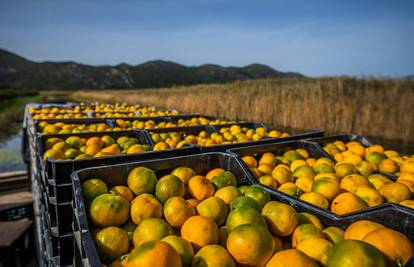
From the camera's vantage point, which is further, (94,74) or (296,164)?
(94,74)

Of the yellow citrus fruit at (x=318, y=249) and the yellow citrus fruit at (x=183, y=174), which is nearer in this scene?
the yellow citrus fruit at (x=318, y=249)

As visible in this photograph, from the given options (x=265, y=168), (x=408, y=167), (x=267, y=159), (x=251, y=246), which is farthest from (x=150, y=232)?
(x=408, y=167)

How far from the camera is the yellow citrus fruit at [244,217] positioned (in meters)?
1.42

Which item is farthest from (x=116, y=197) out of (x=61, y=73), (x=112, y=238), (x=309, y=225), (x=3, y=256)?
(x=61, y=73)

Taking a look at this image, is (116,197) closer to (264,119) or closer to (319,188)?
(319,188)

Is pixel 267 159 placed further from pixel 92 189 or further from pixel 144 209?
pixel 92 189

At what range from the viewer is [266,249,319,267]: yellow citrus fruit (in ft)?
3.65

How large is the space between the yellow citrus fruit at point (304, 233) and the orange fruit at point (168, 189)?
773 mm

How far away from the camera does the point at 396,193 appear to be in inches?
76.7

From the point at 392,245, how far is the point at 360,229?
0.18 meters

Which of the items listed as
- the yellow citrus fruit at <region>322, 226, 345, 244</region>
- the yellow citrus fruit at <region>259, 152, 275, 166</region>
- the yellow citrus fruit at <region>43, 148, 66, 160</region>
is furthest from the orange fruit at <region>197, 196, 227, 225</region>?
the yellow citrus fruit at <region>43, 148, 66, 160</region>

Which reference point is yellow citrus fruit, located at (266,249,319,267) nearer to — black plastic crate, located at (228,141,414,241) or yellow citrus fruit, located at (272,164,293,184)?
black plastic crate, located at (228,141,414,241)

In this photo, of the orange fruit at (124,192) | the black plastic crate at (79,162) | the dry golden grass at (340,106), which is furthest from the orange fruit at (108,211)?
the dry golden grass at (340,106)

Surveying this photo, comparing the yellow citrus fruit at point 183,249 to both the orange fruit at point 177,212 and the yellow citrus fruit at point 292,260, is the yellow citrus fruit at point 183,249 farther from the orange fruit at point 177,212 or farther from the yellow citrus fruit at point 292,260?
the yellow citrus fruit at point 292,260
